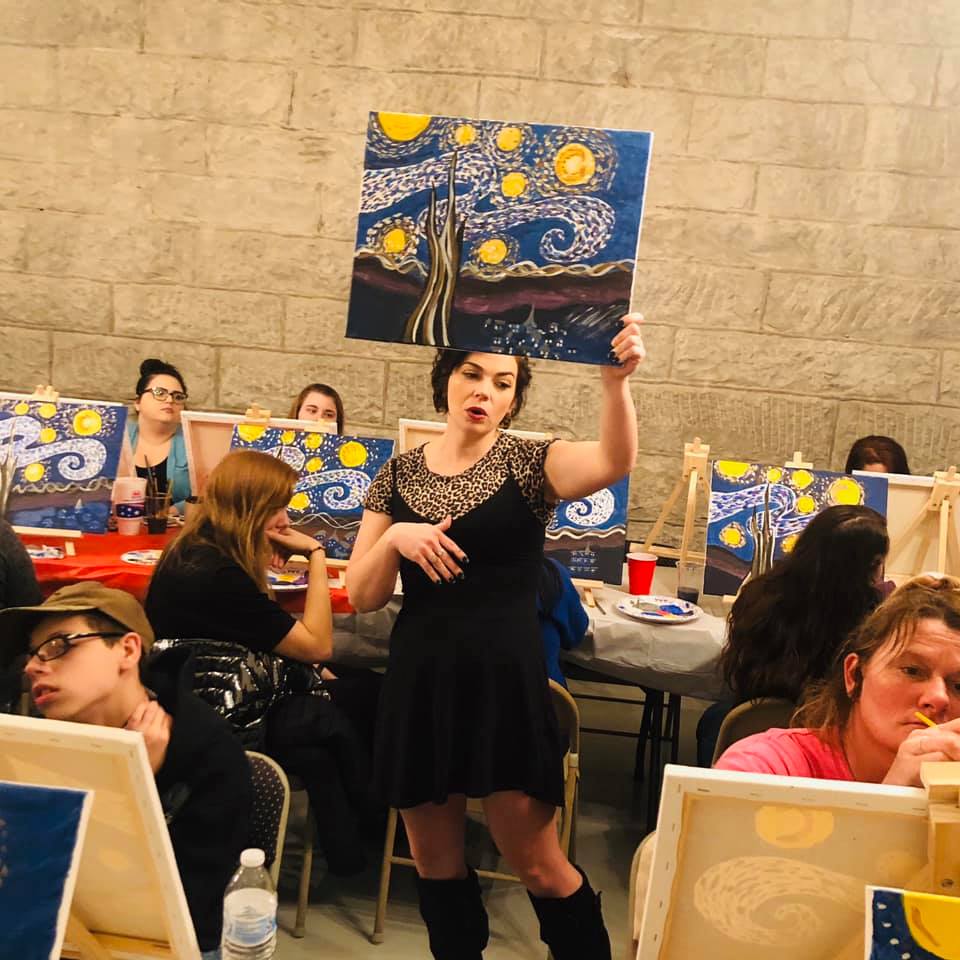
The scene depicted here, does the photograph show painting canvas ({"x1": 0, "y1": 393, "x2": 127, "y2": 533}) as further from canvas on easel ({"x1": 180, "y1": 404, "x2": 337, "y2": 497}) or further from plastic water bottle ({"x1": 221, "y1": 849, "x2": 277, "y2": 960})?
plastic water bottle ({"x1": 221, "y1": 849, "x2": 277, "y2": 960})

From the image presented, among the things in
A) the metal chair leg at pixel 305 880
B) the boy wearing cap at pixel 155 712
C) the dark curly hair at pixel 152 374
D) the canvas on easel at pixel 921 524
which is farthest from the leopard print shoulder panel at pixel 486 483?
the dark curly hair at pixel 152 374

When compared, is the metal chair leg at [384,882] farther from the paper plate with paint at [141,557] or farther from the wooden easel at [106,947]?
the wooden easel at [106,947]

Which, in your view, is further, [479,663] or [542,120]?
[542,120]

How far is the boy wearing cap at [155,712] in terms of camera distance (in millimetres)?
1605

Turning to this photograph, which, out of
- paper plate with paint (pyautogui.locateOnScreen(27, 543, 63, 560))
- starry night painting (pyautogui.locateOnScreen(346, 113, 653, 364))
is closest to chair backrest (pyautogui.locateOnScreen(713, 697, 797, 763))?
starry night painting (pyautogui.locateOnScreen(346, 113, 653, 364))

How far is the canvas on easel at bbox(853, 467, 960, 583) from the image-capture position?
347cm

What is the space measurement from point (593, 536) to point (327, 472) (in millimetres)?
947

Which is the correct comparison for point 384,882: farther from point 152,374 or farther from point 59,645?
point 152,374

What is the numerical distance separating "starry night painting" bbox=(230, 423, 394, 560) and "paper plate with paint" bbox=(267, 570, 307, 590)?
0.24m

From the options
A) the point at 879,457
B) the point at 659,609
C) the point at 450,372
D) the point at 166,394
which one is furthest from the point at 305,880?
the point at 879,457

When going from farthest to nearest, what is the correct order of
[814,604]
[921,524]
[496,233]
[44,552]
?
[921,524] < [44,552] < [814,604] < [496,233]

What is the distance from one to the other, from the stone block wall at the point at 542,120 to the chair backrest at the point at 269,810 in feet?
11.7

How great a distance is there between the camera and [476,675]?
185 cm

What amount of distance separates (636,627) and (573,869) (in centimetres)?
114
